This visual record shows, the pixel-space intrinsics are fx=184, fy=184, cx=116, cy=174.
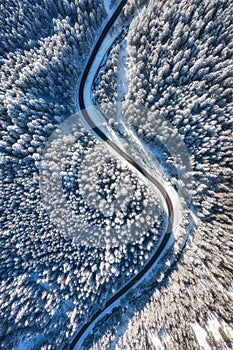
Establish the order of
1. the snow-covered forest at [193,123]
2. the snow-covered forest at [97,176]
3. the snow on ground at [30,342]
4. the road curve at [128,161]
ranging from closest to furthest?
1. the snow-covered forest at [193,123]
2. the snow-covered forest at [97,176]
3. the road curve at [128,161]
4. the snow on ground at [30,342]

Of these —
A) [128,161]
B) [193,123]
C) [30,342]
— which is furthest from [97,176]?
[30,342]

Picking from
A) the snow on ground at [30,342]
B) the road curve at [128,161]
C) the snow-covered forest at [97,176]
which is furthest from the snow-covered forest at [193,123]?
the snow on ground at [30,342]

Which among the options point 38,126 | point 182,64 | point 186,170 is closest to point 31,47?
point 38,126

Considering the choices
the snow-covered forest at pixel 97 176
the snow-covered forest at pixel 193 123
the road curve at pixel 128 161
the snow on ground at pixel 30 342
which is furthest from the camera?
the snow on ground at pixel 30 342

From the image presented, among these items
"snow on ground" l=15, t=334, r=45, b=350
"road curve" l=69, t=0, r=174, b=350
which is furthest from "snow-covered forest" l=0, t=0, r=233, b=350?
"road curve" l=69, t=0, r=174, b=350

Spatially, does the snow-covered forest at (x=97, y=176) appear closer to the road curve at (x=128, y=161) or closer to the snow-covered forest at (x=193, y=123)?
the snow-covered forest at (x=193, y=123)

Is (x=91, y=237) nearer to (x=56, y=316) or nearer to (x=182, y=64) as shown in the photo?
(x=56, y=316)

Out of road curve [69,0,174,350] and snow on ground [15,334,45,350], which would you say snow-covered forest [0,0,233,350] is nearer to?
snow on ground [15,334,45,350]

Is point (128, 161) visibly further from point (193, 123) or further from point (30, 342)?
point (30, 342)
